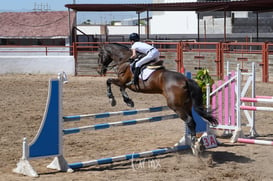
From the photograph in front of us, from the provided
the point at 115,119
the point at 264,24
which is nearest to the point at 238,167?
the point at 115,119

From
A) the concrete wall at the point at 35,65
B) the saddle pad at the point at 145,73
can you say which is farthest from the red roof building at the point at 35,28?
the saddle pad at the point at 145,73

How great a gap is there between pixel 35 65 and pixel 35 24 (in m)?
26.3

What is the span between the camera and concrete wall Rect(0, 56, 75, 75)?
24391 millimetres

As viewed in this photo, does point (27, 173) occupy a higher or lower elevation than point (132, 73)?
lower

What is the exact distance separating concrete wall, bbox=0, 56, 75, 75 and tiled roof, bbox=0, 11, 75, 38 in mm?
20995

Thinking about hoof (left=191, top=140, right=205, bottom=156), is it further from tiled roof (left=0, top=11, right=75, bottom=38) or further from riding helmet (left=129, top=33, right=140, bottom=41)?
tiled roof (left=0, top=11, right=75, bottom=38)

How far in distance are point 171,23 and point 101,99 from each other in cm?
3865

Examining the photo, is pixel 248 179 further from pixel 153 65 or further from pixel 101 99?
pixel 101 99

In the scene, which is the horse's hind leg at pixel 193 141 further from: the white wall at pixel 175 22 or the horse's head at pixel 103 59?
the white wall at pixel 175 22

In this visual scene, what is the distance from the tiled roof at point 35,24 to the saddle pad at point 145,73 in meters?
36.8

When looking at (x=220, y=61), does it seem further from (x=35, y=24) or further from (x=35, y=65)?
(x=35, y=24)

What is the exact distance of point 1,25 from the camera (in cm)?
4934

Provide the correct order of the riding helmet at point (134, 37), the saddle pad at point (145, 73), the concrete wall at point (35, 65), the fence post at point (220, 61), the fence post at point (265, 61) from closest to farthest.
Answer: the saddle pad at point (145, 73) → the riding helmet at point (134, 37) → the fence post at point (265, 61) → the fence post at point (220, 61) → the concrete wall at point (35, 65)

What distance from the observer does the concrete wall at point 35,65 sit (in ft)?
80.0
